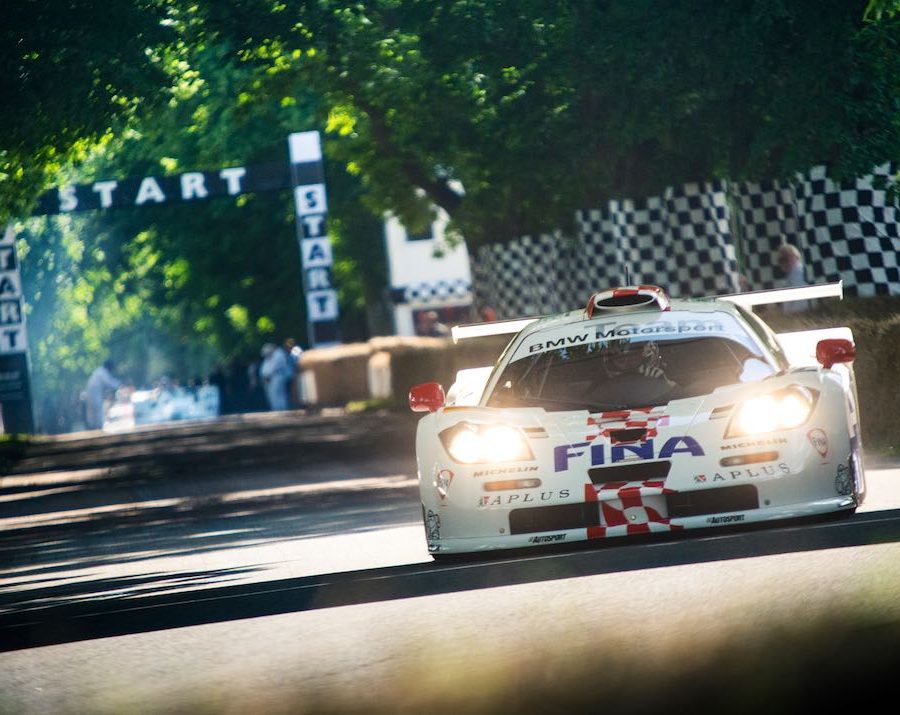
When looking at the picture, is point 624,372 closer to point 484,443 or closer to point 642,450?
point 484,443

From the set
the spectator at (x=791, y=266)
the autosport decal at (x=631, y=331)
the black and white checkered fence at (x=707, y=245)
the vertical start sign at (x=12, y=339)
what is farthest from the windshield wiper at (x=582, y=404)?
the vertical start sign at (x=12, y=339)

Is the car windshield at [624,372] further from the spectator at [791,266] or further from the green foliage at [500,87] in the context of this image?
the spectator at [791,266]

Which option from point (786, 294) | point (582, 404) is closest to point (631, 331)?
point (582, 404)

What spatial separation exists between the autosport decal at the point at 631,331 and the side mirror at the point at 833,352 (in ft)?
2.14

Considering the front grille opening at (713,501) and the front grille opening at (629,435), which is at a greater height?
the front grille opening at (629,435)

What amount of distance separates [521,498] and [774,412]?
4.07ft

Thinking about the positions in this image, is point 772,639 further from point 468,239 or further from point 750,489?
point 468,239

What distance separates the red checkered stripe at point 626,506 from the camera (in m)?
8.40

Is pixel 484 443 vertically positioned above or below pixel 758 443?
above

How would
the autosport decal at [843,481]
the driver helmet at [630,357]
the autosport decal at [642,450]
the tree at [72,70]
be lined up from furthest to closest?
1. the tree at [72,70]
2. the driver helmet at [630,357]
3. the autosport decal at [843,481]
4. the autosport decal at [642,450]

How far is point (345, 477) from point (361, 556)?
26.6 ft

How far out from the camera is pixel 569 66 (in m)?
21.0

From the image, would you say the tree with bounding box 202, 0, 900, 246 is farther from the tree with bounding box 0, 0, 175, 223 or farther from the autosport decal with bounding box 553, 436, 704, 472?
the autosport decal with bounding box 553, 436, 704, 472

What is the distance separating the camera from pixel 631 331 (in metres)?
9.79
